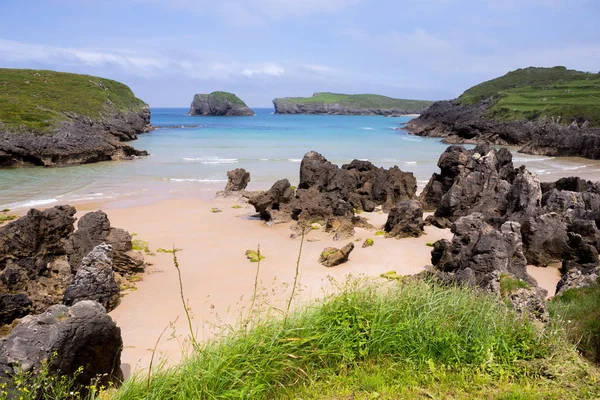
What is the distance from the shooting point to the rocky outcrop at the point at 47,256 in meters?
8.45

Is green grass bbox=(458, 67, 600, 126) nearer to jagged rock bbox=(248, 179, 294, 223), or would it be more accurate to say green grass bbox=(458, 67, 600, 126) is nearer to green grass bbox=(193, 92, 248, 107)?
jagged rock bbox=(248, 179, 294, 223)

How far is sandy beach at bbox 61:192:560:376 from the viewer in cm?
761

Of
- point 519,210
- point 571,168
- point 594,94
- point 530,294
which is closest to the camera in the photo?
point 530,294

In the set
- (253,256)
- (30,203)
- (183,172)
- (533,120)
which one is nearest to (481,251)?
(253,256)

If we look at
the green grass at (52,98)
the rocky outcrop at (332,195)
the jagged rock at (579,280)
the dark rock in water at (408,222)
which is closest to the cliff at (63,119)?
the green grass at (52,98)

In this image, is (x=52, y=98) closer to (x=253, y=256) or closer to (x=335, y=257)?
(x=253, y=256)

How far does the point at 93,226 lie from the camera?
1059 centimetres

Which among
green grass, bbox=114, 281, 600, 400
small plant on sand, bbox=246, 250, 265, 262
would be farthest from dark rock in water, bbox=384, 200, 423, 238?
green grass, bbox=114, 281, 600, 400

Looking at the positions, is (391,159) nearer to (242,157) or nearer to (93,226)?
(242,157)

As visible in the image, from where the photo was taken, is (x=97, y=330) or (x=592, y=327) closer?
(x=97, y=330)

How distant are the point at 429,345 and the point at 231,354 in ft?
7.36

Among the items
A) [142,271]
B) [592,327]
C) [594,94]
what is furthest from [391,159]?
[594,94]

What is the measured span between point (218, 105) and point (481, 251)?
166m

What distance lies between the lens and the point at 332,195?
16391mm
